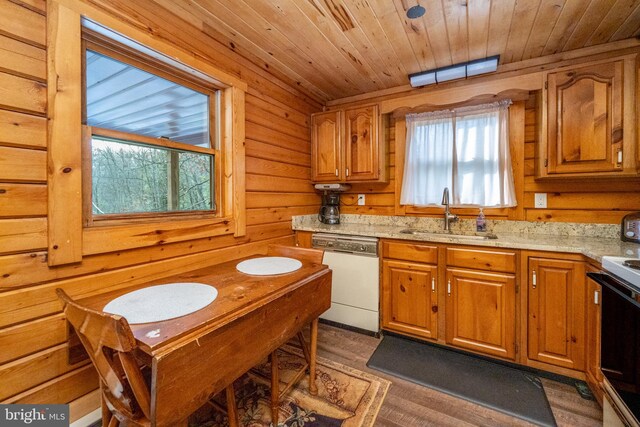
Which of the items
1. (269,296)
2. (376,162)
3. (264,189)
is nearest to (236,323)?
(269,296)

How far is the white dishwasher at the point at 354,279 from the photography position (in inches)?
92.0

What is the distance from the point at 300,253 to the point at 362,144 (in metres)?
1.39

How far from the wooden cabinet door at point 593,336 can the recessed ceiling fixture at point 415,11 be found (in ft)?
6.29

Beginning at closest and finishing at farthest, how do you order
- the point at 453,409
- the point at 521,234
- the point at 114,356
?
the point at 114,356 → the point at 453,409 → the point at 521,234

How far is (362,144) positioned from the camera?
273 cm

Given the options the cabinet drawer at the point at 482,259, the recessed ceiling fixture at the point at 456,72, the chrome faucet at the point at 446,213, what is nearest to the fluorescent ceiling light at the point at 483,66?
the recessed ceiling fixture at the point at 456,72

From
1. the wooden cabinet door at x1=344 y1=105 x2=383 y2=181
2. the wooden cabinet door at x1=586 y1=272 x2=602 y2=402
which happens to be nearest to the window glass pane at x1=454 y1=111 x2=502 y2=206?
the wooden cabinet door at x1=344 y1=105 x2=383 y2=181

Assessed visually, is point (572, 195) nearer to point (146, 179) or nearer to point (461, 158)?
point (461, 158)

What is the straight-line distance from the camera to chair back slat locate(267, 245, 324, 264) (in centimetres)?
185

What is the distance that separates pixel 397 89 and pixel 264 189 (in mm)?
1712

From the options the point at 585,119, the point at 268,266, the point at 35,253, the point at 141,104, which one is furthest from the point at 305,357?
the point at 585,119

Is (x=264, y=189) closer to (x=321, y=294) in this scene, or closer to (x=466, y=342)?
(x=321, y=294)

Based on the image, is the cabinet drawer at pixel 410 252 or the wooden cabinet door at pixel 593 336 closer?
the wooden cabinet door at pixel 593 336

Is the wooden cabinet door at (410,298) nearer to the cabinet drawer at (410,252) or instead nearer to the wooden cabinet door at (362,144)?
the cabinet drawer at (410,252)
